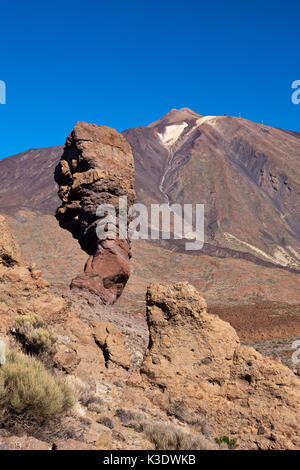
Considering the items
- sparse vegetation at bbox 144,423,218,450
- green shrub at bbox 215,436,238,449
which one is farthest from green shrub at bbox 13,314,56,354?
green shrub at bbox 215,436,238,449

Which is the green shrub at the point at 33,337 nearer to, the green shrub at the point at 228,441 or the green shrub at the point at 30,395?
the green shrub at the point at 30,395

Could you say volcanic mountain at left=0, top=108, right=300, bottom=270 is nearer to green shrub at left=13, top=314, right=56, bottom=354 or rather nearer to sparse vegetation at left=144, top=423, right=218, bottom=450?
green shrub at left=13, top=314, right=56, bottom=354

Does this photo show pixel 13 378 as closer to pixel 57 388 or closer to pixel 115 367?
pixel 57 388

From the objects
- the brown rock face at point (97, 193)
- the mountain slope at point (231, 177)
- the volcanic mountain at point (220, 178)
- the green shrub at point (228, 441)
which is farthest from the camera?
the volcanic mountain at point (220, 178)

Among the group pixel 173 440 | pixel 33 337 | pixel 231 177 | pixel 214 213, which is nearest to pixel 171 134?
pixel 231 177

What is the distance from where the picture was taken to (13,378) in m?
4.52

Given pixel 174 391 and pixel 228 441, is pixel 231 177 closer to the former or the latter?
pixel 174 391

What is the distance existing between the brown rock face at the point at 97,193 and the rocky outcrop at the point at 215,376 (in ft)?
31.3

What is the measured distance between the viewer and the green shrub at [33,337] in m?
6.60

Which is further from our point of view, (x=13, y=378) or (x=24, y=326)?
(x=24, y=326)

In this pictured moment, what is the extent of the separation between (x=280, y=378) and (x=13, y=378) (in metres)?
3.90

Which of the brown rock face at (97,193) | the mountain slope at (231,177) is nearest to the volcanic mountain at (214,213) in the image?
the mountain slope at (231,177)

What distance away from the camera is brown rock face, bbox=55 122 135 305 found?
16578 millimetres
